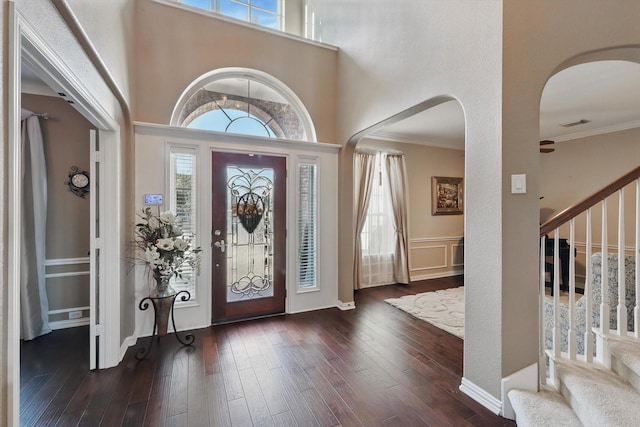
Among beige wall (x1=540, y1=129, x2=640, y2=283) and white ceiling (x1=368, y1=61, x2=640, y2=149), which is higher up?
white ceiling (x1=368, y1=61, x2=640, y2=149)

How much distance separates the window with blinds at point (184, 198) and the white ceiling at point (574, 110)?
3133 millimetres

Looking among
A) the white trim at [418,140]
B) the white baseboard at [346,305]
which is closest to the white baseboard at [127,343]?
the white baseboard at [346,305]

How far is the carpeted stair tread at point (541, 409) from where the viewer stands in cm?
167

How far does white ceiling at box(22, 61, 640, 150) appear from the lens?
2.92 m

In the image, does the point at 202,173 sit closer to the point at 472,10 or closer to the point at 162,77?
the point at 162,77

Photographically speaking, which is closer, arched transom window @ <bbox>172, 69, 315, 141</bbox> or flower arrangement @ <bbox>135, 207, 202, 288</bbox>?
flower arrangement @ <bbox>135, 207, 202, 288</bbox>

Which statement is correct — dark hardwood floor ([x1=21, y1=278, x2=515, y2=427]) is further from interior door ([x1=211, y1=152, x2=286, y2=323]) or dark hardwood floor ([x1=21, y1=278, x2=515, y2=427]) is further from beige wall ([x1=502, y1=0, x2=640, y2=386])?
beige wall ([x1=502, y1=0, x2=640, y2=386])

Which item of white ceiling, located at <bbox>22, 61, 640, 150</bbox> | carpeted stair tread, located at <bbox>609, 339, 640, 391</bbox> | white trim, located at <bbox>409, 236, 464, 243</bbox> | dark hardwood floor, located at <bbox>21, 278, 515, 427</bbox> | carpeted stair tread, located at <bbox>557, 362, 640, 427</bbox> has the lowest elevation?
dark hardwood floor, located at <bbox>21, 278, 515, 427</bbox>

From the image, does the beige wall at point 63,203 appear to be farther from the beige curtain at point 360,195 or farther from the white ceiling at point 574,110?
the white ceiling at point 574,110

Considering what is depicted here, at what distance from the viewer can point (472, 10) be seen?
2.14m

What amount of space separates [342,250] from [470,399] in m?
2.25

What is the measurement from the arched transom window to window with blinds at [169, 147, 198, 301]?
0.46m

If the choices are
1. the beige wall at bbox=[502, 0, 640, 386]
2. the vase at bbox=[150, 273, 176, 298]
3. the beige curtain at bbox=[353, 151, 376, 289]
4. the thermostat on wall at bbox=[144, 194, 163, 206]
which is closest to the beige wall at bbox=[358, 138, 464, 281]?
the beige curtain at bbox=[353, 151, 376, 289]

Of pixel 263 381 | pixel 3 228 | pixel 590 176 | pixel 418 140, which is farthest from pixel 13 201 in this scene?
pixel 590 176
